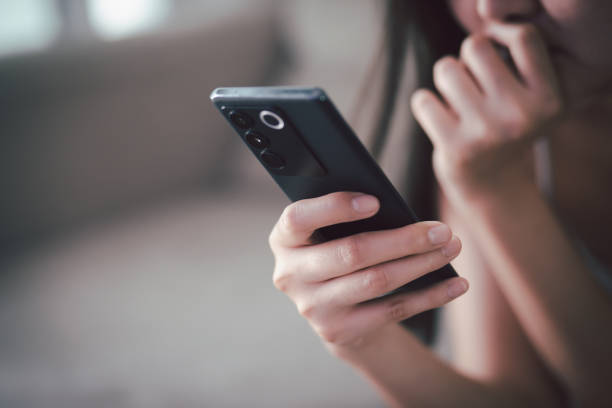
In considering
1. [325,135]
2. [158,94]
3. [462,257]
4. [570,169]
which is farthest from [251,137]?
[158,94]

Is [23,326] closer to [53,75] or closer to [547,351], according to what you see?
[53,75]

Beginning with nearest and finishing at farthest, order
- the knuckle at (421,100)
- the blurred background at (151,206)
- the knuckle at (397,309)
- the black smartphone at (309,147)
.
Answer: the black smartphone at (309,147)
the knuckle at (397,309)
the knuckle at (421,100)
the blurred background at (151,206)

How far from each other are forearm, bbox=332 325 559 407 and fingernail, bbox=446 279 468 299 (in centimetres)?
10

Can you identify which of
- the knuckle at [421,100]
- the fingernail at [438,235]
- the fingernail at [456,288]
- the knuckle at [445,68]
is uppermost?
the knuckle at [445,68]

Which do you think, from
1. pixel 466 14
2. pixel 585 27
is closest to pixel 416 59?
pixel 466 14

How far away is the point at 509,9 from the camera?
0.48 meters

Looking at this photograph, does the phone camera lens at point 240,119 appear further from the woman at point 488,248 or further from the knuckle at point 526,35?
the knuckle at point 526,35

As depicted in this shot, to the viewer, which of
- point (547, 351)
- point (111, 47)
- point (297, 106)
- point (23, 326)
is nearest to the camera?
point (297, 106)

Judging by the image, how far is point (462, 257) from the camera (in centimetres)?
64

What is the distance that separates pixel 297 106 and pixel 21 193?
131 cm

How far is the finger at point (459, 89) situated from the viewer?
0.46m

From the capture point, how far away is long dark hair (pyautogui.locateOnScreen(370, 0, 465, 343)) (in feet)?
1.77

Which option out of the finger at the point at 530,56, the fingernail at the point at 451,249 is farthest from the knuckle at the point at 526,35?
the fingernail at the point at 451,249

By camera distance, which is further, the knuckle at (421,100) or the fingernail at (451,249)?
the knuckle at (421,100)
